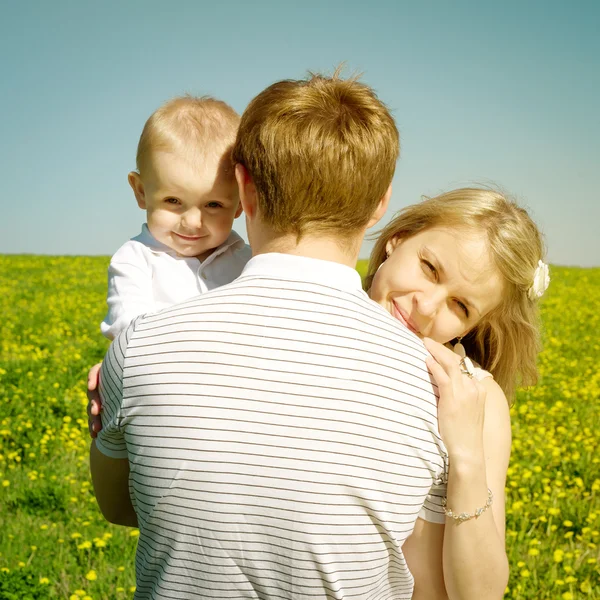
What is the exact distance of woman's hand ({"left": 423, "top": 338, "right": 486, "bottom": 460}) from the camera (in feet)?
5.17

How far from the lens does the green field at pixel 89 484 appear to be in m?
3.90

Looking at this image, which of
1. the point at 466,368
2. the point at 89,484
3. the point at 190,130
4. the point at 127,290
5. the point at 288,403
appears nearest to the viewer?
the point at 288,403

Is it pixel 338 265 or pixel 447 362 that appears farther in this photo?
pixel 447 362

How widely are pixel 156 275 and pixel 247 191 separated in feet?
2.93

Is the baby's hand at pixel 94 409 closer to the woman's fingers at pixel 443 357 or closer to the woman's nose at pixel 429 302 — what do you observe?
the woman's fingers at pixel 443 357

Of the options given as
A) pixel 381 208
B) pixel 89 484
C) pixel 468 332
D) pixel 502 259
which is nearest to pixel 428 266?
pixel 502 259

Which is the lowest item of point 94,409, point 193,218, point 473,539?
point 473,539

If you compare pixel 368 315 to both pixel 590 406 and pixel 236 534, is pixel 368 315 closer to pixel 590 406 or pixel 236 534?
pixel 236 534

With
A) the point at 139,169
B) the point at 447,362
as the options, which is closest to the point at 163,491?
the point at 447,362

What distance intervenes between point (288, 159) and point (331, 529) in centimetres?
78

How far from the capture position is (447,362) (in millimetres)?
1657

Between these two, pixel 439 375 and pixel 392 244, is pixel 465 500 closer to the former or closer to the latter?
pixel 439 375

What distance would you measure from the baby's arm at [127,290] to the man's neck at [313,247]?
87 centimetres

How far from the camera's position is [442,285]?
229 centimetres
